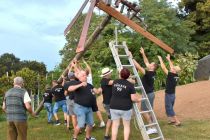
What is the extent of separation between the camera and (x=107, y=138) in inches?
431

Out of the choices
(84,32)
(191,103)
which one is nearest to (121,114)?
(84,32)

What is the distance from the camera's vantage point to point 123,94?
9.62 m

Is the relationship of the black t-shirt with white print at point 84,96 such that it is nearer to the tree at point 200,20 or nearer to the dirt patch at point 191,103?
the dirt patch at point 191,103

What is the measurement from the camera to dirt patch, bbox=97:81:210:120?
49.4 ft

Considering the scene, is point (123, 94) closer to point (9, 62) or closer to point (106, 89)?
point (106, 89)

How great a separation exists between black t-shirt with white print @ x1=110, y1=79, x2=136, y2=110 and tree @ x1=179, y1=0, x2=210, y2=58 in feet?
85.7

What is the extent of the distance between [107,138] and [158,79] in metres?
14.5

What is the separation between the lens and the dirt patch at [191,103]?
15.1 m

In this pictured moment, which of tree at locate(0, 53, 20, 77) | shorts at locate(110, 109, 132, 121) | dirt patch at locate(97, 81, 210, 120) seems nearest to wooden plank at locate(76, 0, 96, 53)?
shorts at locate(110, 109, 132, 121)

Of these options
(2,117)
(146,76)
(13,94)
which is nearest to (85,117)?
(13,94)

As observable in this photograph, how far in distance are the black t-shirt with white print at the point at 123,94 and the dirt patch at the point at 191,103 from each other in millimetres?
5396

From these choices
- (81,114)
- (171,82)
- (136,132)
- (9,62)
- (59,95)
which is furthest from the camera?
(9,62)

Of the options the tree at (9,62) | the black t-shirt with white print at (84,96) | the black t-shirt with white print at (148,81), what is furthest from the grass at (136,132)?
the tree at (9,62)

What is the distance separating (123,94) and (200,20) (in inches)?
1131
